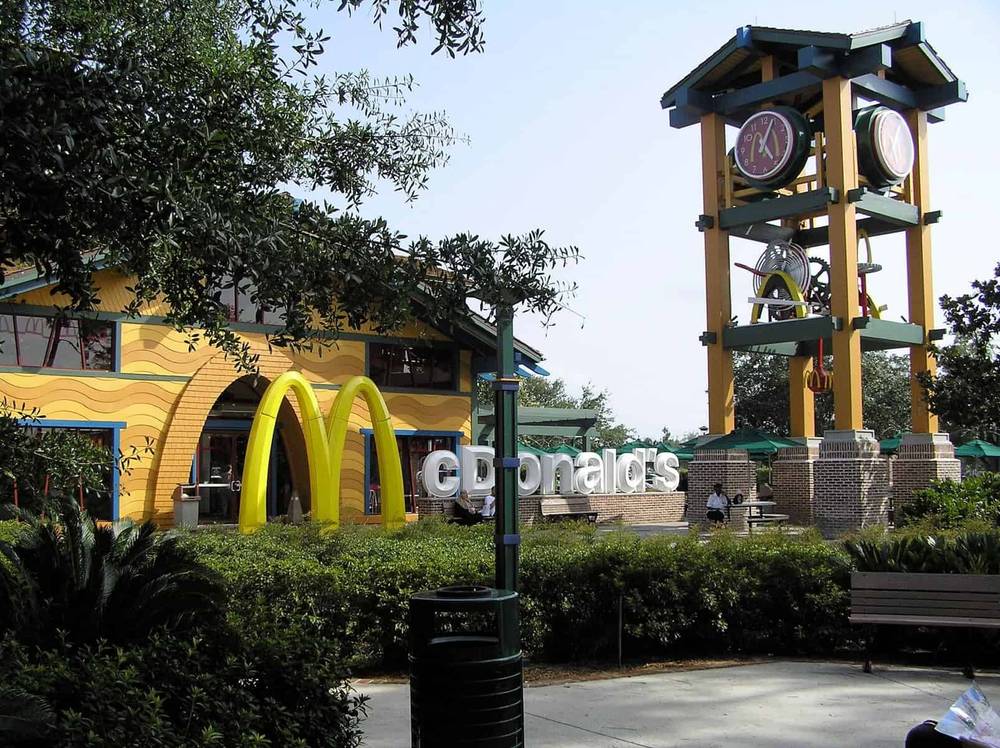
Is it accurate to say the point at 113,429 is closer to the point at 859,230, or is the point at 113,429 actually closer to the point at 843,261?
the point at 843,261

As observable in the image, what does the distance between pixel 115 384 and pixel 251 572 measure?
54.2 feet

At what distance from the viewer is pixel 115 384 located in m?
24.2

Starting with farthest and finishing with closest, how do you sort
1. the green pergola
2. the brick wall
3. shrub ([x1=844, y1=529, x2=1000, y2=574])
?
1. the green pergola
2. the brick wall
3. shrub ([x1=844, y1=529, x2=1000, y2=574])

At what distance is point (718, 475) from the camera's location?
98.8 ft

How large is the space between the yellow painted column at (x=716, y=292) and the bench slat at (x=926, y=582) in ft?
73.0

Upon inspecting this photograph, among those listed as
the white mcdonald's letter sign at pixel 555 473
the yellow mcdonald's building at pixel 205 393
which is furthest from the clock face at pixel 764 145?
the white mcdonald's letter sign at pixel 555 473

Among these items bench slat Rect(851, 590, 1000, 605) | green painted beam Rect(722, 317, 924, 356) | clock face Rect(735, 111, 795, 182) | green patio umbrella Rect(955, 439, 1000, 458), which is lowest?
bench slat Rect(851, 590, 1000, 605)

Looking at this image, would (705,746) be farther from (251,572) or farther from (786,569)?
(251,572)

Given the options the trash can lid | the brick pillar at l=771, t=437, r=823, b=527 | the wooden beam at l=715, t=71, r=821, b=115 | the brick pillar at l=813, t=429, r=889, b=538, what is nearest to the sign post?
the trash can lid

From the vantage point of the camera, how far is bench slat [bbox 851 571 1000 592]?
8.80 m

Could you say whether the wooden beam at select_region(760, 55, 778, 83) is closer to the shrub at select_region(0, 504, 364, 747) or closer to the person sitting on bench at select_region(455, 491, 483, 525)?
the person sitting on bench at select_region(455, 491, 483, 525)

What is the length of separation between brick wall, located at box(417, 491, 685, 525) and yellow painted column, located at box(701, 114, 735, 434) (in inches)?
142

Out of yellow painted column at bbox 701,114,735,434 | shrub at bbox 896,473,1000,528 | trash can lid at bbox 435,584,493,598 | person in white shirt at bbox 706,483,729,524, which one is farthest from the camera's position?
yellow painted column at bbox 701,114,735,434

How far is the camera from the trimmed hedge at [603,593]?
9.07m
